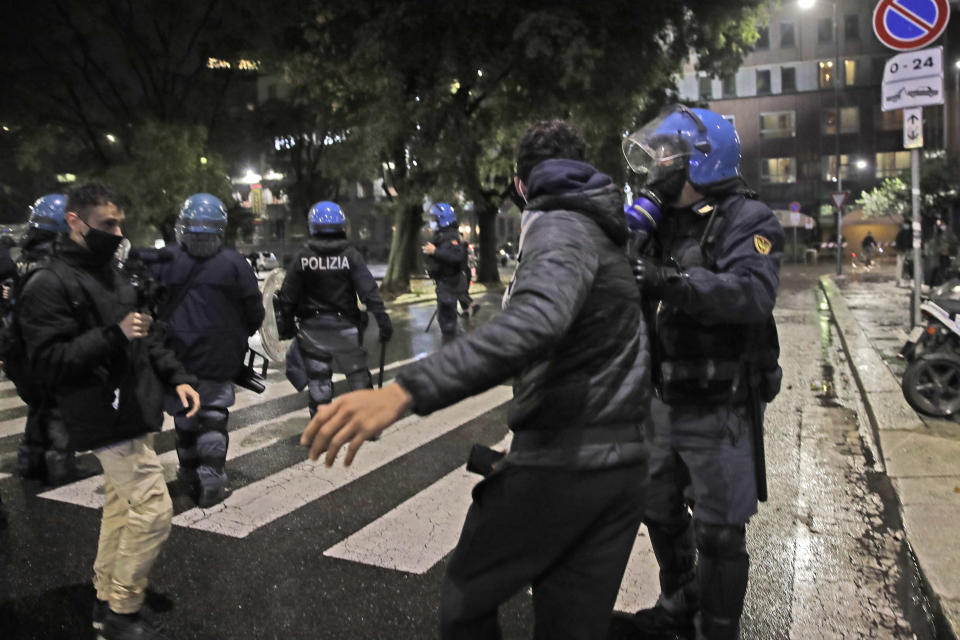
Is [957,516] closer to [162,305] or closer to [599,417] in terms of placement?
[599,417]

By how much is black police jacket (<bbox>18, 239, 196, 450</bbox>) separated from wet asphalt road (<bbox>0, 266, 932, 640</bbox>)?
0.95 m

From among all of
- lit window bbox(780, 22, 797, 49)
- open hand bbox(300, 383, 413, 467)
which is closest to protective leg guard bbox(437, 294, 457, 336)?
open hand bbox(300, 383, 413, 467)

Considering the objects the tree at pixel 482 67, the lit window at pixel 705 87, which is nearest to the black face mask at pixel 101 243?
the tree at pixel 482 67

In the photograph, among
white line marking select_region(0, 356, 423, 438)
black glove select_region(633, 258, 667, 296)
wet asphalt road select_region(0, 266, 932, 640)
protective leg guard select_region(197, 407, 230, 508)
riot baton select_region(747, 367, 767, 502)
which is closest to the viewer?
black glove select_region(633, 258, 667, 296)

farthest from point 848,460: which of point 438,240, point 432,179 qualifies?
point 432,179

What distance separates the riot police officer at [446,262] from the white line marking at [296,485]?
406cm

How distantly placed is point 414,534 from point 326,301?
2.51 metres

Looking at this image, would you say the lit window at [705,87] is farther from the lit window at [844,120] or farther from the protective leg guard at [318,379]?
the protective leg guard at [318,379]

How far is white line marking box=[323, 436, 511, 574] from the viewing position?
13.3 ft

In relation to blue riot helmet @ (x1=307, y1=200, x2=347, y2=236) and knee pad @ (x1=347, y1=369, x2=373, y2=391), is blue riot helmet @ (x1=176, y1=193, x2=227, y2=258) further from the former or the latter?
knee pad @ (x1=347, y1=369, x2=373, y2=391)

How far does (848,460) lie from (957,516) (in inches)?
62.9

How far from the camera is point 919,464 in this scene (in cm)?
522

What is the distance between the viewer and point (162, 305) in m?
5.05

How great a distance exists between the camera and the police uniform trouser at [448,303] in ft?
36.6
